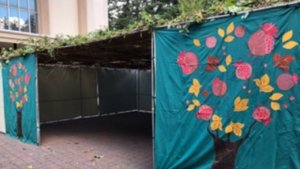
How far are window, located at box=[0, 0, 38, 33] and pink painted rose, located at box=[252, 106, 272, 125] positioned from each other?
13507 mm

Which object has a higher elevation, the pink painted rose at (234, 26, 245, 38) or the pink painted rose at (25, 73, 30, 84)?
the pink painted rose at (234, 26, 245, 38)

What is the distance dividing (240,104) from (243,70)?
1.43 ft

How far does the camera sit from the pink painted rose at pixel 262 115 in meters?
3.54

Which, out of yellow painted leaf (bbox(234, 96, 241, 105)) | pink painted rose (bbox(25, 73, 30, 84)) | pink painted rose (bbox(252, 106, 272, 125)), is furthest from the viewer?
pink painted rose (bbox(25, 73, 30, 84))

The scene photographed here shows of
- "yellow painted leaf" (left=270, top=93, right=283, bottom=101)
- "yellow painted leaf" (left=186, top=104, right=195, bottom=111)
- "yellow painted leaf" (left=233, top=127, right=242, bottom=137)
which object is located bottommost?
"yellow painted leaf" (left=233, top=127, right=242, bottom=137)

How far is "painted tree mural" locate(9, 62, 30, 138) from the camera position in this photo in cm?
770

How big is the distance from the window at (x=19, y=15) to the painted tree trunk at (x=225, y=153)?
1311 centimetres

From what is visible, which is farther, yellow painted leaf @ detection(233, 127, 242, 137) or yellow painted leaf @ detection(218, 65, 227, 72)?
yellow painted leaf @ detection(218, 65, 227, 72)

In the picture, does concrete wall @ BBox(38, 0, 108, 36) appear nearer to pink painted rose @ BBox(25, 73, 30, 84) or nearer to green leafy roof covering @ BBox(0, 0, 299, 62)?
pink painted rose @ BBox(25, 73, 30, 84)

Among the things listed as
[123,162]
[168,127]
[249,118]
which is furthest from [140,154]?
[249,118]

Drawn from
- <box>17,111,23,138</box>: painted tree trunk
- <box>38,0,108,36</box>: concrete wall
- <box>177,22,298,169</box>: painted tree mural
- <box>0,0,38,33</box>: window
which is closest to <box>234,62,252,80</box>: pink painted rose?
<box>177,22,298,169</box>: painted tree mural

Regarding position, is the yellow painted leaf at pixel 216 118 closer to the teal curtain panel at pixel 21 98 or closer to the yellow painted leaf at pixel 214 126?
the yellow painted leaf at pixel 214 126

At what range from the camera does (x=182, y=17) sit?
14.1 feet

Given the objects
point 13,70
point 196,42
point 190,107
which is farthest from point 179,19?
point 13,70
